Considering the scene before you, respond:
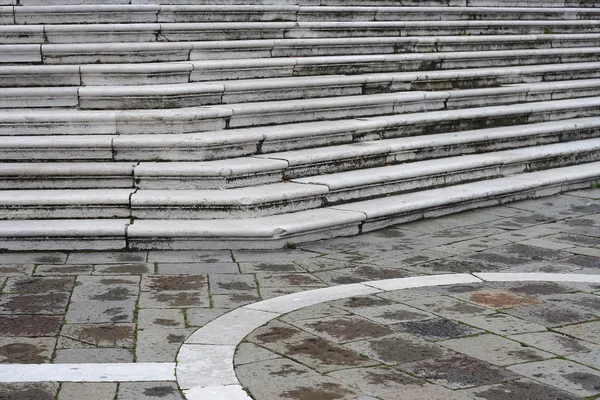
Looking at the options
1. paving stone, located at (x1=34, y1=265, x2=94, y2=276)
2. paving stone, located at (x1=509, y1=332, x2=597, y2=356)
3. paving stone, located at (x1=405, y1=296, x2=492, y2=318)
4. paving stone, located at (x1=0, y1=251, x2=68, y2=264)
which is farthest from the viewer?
paving stone, located at (x1=0, y1=251, x2=68, y2=264)

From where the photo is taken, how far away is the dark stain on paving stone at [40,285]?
5266 millimetres

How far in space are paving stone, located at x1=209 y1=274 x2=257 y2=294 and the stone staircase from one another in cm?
65

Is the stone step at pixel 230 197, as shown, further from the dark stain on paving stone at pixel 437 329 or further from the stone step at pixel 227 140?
the dark stain on paving stone at pixel 437 329

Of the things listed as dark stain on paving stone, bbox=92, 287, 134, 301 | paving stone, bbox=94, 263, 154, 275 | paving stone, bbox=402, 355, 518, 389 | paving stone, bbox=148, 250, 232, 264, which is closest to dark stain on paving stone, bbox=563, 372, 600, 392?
paving stone, bbox=402, 355, 518, 389

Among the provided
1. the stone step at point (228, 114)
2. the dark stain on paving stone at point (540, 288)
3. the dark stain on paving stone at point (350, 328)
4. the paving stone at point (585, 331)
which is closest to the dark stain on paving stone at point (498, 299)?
the dark stain on paving stone at point (540, 288)

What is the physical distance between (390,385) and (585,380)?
91cm

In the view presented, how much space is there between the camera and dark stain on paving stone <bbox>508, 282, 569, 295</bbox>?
17.8ft

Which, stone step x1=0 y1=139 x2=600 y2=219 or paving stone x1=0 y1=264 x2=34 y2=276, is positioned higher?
stone step x1=0 y1=139 x2=600 y2=219

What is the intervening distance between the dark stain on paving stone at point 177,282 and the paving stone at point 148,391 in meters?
1.43

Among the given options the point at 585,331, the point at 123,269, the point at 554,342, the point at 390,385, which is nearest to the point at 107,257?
the point at 123,269

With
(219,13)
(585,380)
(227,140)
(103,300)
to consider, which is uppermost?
(219,13)

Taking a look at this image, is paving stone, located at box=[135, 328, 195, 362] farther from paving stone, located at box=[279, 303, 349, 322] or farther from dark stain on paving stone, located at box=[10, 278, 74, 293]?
dark stain on paving stone, located at box=[10, 278, 74, 293]

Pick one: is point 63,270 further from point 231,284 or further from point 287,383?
point 287,383

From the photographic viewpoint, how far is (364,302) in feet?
17.0
